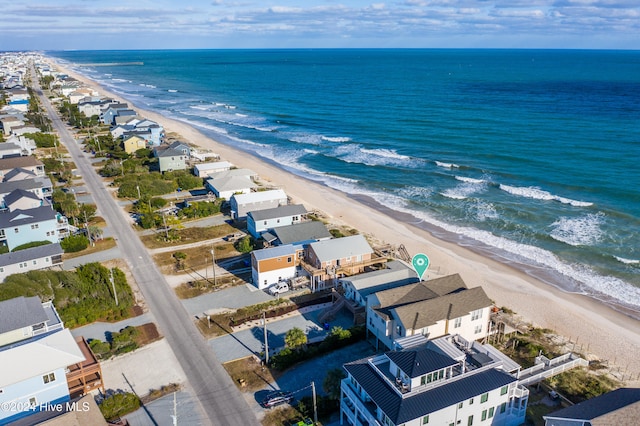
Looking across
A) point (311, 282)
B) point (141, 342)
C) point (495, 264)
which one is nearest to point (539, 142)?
point (495, 264)

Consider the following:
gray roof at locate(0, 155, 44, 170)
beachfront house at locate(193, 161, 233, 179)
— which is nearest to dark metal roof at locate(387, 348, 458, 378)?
beachfront house at locate(193, 161, 233, 179)

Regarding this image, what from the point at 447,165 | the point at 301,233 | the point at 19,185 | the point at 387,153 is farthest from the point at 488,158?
the point at 19,185

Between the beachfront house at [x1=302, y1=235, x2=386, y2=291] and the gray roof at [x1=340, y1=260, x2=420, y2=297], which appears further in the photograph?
the beachfront house at [x1=302, y1=235, x2=386, y2=291]

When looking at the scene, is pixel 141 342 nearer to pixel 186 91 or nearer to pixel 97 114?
pixel 97 114

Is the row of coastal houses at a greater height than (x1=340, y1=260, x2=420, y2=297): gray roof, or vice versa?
the row of coastal houses

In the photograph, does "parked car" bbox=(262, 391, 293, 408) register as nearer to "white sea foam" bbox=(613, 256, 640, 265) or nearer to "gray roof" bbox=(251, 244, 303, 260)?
"gray roof" bbox=(251, 244, 303, 260)

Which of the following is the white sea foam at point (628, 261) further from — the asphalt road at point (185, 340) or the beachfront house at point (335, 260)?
the asphalt road at point (185, 340)

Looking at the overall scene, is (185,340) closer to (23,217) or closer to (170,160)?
(23,217)
